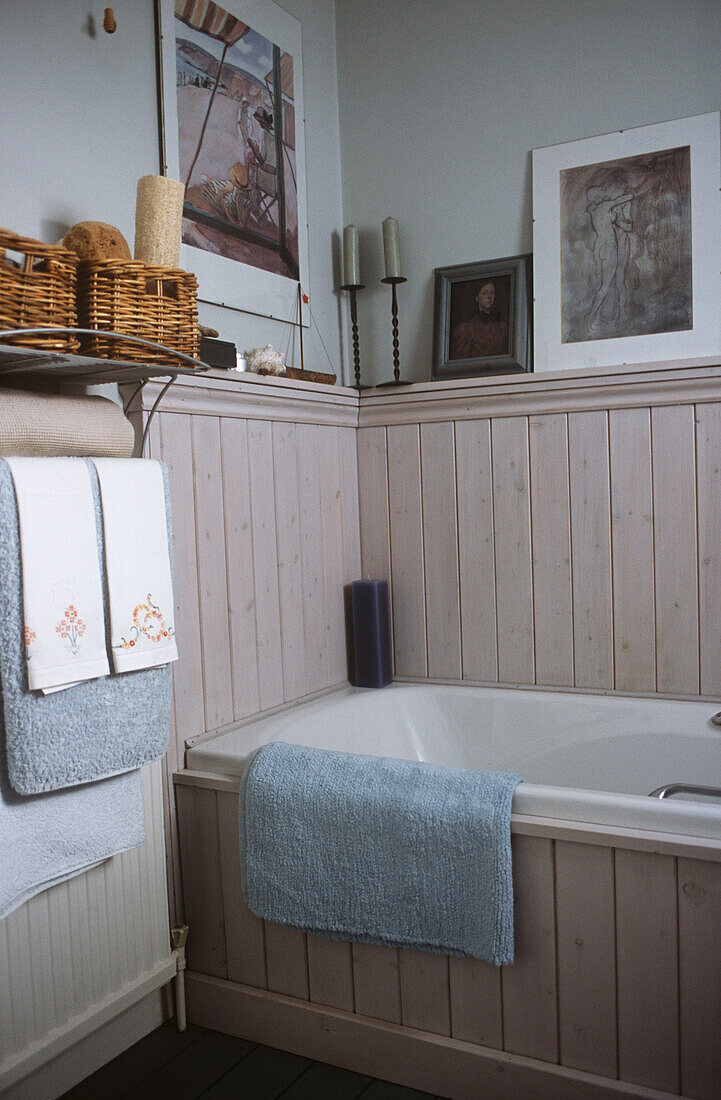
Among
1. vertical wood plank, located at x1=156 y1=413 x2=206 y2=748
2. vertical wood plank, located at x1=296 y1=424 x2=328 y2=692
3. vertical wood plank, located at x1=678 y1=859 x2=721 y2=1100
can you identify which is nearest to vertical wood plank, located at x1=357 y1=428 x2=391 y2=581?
vertical wood plank, located at x1=296 y1=424 x2=328 y2=692

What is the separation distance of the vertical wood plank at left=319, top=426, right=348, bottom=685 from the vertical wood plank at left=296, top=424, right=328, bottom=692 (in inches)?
0.9

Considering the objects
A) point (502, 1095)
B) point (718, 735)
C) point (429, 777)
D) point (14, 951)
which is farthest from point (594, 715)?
point (14, 951)

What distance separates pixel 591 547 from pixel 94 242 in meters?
1.34

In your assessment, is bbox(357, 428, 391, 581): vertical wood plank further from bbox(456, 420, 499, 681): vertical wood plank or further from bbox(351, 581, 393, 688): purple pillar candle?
bbox(456, 420, 499, 681): vertical wood plank

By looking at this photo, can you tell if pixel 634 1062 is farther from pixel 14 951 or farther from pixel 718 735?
pixel 14 951

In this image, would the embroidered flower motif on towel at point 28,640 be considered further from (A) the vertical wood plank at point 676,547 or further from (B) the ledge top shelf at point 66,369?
(A) the vertical wood plank at point 676,547

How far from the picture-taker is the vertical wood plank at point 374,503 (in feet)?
8.38

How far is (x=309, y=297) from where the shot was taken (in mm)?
2627

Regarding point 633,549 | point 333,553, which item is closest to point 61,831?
point 333,553

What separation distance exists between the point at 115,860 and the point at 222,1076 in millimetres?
453

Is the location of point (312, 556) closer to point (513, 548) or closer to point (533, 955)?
point (513, 548)

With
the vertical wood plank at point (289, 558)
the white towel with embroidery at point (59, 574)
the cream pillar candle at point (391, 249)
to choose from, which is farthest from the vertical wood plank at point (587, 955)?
the cream pillar candle at point (391, 249)

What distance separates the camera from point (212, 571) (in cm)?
201

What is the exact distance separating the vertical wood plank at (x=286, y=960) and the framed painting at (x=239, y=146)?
1.41 meters
